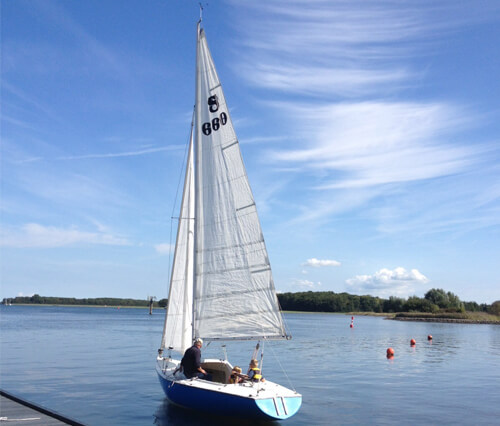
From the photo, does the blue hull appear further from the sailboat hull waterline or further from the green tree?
the green tree

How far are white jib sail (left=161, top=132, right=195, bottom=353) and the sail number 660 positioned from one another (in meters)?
3.02

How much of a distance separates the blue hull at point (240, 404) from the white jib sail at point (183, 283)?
339cm

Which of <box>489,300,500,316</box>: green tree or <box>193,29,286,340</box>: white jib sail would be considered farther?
<box>489,300,500,316</box>: green tree

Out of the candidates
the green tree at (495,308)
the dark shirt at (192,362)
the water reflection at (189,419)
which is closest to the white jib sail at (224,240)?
the dark shirt at (192,362)

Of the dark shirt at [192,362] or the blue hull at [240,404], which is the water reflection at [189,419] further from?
the dark shirt at [192,362]

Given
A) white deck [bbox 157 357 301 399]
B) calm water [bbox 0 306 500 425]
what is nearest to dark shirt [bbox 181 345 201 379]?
white deck [bbox 157 357 301 399]

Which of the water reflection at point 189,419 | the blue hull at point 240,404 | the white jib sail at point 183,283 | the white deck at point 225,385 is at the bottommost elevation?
the water reflection at point 189,419

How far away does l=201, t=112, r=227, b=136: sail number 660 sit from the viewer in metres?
Answer: 17.8

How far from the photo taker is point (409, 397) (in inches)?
961

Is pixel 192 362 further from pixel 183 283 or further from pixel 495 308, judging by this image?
pixel 495 308

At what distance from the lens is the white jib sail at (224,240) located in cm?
1709

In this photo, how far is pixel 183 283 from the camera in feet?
68.0

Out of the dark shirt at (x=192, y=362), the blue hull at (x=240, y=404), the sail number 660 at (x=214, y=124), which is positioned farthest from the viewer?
the sail number 660 at (x=214, y=124)

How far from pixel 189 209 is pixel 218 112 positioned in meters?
5.13
